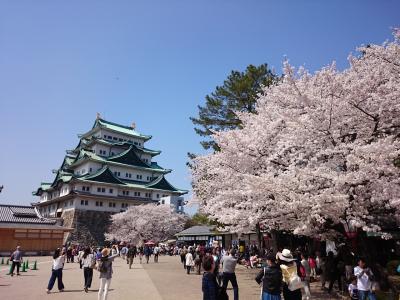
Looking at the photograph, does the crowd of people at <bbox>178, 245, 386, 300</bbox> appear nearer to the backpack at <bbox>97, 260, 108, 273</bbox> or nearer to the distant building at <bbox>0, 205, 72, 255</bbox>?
the backpack at <bbox>97, 260, 108, 273</bbox>

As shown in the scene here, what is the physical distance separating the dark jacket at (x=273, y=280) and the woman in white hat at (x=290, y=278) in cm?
22

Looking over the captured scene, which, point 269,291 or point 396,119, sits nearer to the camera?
point 269,291

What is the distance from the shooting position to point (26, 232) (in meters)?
38.6

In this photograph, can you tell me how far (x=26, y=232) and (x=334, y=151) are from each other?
38.6m

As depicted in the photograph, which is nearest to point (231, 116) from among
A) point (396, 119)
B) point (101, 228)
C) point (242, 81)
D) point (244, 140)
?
point (242, 81)

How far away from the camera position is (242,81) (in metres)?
26.1

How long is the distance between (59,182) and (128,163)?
12491 millimetres

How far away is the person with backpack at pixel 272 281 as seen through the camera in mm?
6727

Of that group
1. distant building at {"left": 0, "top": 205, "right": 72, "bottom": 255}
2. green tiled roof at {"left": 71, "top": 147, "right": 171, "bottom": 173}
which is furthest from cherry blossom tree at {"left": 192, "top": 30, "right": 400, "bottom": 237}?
green tiled roof at {"left": 71, "top": 147, "right": 171, "bottom": 173}

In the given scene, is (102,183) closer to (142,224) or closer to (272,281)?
(142,224)

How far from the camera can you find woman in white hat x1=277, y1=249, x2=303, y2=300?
268 inches

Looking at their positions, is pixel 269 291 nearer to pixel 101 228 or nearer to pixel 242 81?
pixel 242 81

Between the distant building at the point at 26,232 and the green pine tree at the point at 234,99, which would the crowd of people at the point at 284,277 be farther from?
the distant building at the point at 26,232

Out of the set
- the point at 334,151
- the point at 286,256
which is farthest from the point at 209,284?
the point at 334,151
